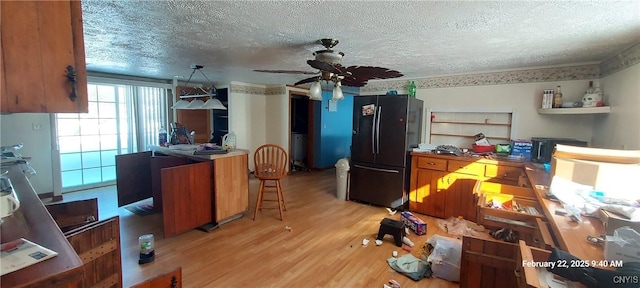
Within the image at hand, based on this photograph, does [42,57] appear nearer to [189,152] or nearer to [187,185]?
[187,185]

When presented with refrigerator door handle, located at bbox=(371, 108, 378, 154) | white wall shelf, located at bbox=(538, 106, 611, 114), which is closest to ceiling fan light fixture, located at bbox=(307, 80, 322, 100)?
refrigerator door handle, located at bbox=(371, 108, 378, 154)

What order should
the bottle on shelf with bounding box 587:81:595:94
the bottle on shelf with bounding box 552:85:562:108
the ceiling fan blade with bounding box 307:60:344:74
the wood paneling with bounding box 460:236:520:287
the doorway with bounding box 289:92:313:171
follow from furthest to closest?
the doorway with bounding box 289:92:313:171 < the bottle on shelf with bounding box 552:85:562:108 < the bottle on shelf with bounding box 587:81:595:94 < the ceiling fan blade with bounding box 307:60:344:74 < the wood paneling with bounding box 460:236:520:287

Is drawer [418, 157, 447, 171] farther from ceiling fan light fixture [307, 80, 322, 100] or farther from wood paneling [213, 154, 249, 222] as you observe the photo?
wood paneling [213, 154, 249, 222]

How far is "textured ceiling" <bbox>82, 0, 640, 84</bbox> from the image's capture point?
1569 millimetres

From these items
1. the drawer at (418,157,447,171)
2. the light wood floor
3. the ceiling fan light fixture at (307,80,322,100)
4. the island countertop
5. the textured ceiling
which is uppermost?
the textured ceiling

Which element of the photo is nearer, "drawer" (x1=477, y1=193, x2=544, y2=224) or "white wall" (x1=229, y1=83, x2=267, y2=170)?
"drawer" (x1=477, y1=193, x2=544, y2=224)

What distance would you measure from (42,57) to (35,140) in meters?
4.40

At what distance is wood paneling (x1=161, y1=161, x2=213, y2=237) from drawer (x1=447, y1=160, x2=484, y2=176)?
2.78 m

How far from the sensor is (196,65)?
11.4 ft

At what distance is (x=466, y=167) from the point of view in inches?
127

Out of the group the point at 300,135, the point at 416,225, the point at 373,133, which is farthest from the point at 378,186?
the point at 300,135

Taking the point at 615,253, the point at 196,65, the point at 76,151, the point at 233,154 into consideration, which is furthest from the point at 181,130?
the point at 615,253

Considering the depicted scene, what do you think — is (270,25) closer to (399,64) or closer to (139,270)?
(399,64)

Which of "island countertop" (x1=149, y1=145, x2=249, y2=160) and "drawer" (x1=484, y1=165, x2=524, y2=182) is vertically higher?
"island countertop" (x1=149, y1=145, x2=249, y2=160)
